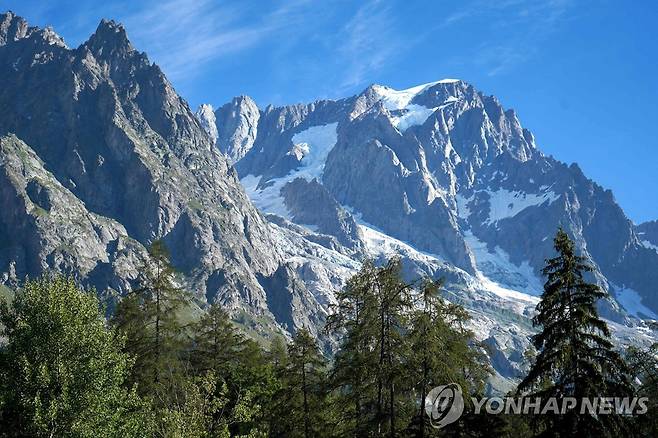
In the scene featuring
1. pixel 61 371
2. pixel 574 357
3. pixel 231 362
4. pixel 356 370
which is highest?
pixel 231 362

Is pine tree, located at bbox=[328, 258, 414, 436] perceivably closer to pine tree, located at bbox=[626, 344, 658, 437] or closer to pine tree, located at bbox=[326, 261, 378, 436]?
pine tree, located at bbox=[326, 261, 378, 436]

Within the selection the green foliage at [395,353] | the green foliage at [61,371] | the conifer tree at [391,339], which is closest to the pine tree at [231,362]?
the green foliage at [61,371]

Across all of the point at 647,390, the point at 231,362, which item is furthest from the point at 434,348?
the point at 231,362

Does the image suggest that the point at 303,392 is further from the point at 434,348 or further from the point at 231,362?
the point at 231,362

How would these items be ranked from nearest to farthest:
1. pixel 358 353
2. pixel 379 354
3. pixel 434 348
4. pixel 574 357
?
pixel 574 357 < pixel 434 348 < pixel 379 354 < pixel 358 353

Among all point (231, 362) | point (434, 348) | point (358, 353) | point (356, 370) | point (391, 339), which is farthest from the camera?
point (231, 362)

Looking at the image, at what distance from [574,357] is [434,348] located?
21.3 ft

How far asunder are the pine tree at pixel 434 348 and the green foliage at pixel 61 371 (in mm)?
15584

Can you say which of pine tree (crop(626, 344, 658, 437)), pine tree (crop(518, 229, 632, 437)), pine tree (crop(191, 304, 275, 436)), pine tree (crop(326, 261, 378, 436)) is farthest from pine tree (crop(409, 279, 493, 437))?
pine tree (crop(191, 304, 275, 436))

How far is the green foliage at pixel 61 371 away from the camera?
34406mm

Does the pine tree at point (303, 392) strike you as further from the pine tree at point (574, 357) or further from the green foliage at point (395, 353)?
the pine tree at point (574, 357)

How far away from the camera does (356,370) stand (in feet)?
114

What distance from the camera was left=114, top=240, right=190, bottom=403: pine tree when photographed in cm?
4319

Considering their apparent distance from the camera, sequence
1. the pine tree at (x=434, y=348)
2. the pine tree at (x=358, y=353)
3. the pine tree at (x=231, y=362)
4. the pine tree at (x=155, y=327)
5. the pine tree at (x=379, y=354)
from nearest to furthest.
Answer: the pine tree at (x=434, y=348) < the pine tree at (x=379, y=354) < the pine tree at (x=358, y=353) < the pine tree at (x=155, y=327) < the pine tree at (x=231, y=362)
